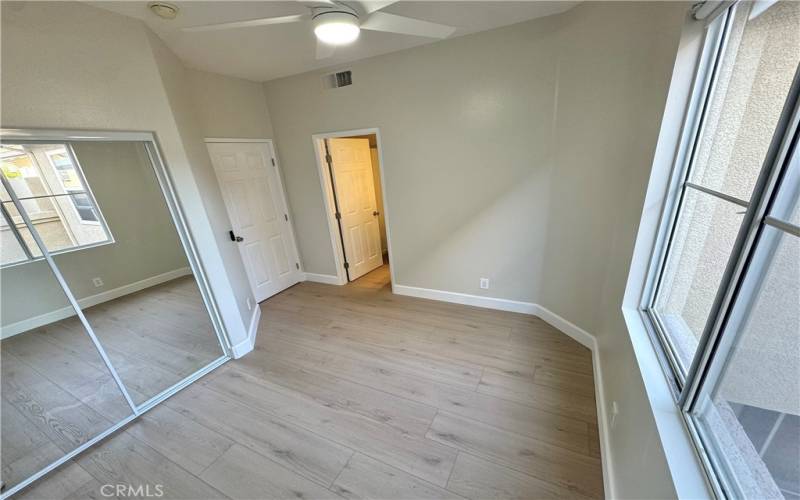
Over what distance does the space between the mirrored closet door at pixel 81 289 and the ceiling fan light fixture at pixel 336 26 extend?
1.51 metres

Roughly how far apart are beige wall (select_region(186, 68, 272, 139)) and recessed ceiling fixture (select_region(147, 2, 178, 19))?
100 cm

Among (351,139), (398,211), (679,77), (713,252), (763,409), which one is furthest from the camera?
(351,139)

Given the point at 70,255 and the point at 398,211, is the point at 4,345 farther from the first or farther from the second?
the point at 398,211

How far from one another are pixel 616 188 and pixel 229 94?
3943 mm

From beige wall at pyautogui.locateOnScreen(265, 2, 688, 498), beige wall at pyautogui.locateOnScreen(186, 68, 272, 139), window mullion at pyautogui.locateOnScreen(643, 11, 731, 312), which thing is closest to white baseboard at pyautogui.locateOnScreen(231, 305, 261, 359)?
beige wall at pyautogui.locateOnScreen(265, 2, 688, 498)

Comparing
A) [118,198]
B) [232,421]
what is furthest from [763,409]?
[118,198]

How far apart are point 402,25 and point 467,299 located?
2.68 metres

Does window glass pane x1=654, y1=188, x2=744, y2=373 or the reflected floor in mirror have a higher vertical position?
window glass pane x1=654, y1=188, x2=744, y2=373

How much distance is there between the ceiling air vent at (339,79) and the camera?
3.09 meters

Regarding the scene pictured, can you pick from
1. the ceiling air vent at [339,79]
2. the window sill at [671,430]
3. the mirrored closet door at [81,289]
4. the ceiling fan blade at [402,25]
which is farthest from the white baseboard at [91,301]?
the window sill at [671,430]

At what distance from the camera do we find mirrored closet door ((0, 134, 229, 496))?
64.3 inches

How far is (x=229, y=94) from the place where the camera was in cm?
316

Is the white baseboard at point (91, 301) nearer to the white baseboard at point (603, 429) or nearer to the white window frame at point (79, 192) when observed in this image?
the white window frame at point (79, 192)

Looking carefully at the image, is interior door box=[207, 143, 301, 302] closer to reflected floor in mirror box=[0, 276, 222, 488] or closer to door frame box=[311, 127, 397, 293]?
door frame box=[311, 127, 397, 293]
